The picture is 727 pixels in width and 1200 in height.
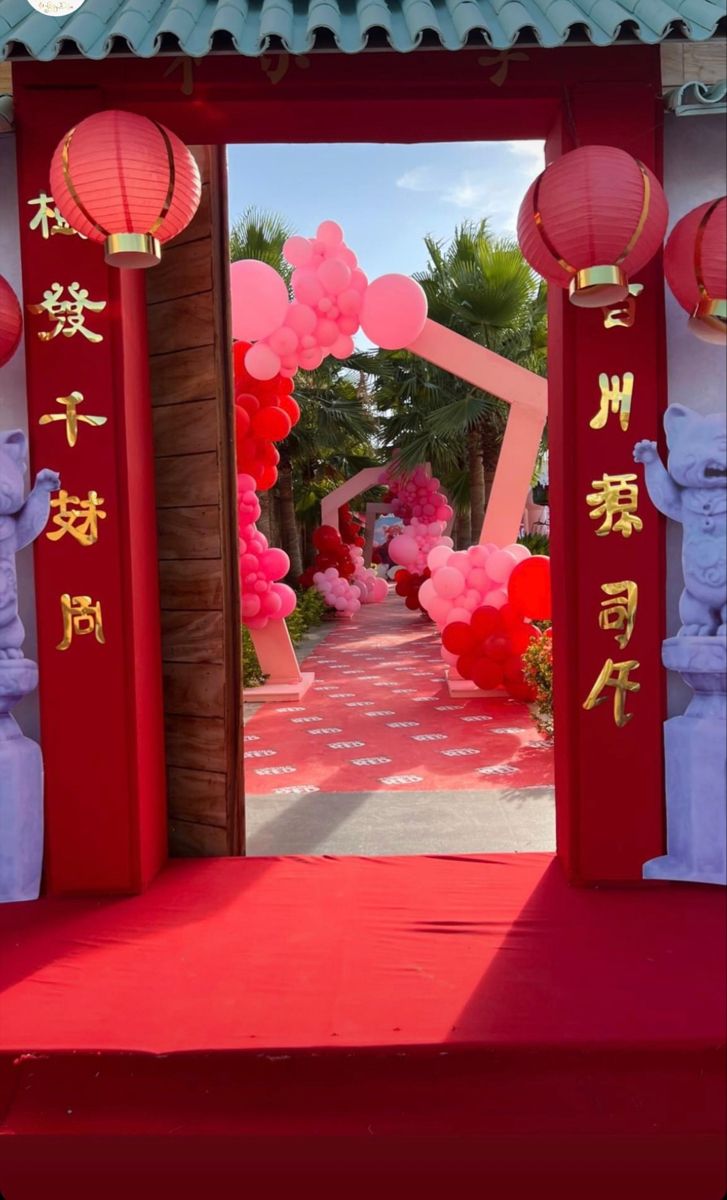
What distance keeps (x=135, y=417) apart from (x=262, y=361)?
4739 mm

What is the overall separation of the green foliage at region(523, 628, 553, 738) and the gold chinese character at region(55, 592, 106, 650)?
12.9 feet

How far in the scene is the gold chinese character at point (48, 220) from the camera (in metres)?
3.08

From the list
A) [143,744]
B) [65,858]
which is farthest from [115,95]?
[65,858]

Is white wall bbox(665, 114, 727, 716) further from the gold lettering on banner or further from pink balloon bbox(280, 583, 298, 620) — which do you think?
pink balloon bbox(280, 583, 298, 620)

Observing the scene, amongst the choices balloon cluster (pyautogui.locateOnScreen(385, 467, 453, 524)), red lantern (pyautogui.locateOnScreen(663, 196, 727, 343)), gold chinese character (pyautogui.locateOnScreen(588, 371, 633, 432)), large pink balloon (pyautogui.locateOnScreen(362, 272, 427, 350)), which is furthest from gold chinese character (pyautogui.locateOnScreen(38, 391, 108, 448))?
balloon cluster (pyautogui.locateOnScreen(385, 467, 453, 524))

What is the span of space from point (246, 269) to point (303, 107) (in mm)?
4154

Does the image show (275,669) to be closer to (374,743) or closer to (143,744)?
(374,743)

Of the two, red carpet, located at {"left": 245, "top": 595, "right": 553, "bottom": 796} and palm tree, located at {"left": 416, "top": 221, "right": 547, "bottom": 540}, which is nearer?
red carpet, located at {"left": 245, "top": 595, "right": 553, "bottom": 796}

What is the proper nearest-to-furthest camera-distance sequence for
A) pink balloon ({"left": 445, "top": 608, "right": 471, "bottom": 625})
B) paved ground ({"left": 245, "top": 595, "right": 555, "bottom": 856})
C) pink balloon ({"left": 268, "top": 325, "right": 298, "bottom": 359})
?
paved ground ({"left": 245, "top": 595, "right": 555, "bottom": 856}) → pink balloon ({"left": 268, "top": 325, "right": 298, "bottom": 359}) → pink balloon ({"left": 445, "top": 608, "right": 471, "bottom": 625})

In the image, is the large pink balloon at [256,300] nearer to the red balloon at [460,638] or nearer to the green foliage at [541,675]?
the red balloon at [460,638]

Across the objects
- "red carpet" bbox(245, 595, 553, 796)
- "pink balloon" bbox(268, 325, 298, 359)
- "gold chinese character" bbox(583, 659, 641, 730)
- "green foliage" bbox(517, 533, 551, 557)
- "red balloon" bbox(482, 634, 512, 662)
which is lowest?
"red carpet" bbox(245, 595, 553, 796)

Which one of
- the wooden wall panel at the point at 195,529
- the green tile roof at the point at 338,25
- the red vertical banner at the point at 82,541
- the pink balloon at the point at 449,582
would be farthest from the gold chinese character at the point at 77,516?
the pink balloon at the point at 449,582

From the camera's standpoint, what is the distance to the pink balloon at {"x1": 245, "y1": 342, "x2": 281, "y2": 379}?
785 centimetres

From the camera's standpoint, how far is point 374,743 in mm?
6336
